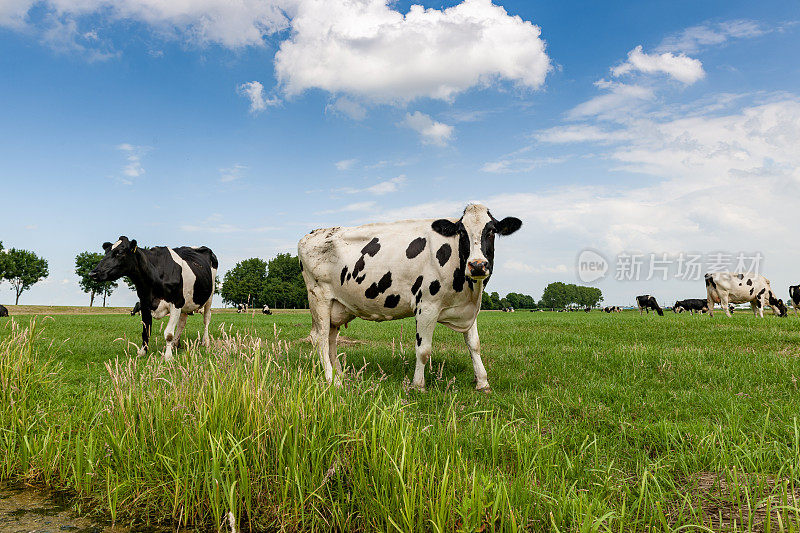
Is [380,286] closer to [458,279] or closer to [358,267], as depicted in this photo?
[358,267]

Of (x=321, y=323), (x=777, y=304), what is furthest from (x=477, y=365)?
(x=777, y=304)

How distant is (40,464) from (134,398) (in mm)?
1055

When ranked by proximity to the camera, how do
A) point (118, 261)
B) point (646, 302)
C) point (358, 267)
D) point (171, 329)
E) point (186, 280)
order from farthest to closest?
point (646, 302) < point (186, 280) < point (118, 261) < point (171, 329) < point (358, 267)

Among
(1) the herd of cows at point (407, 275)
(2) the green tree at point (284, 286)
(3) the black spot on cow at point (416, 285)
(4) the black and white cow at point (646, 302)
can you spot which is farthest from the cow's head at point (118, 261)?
(2) the green tree at point (284, 286)

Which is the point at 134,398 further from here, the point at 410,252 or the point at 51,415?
the point at 410,252

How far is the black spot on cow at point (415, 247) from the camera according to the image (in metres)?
8.38

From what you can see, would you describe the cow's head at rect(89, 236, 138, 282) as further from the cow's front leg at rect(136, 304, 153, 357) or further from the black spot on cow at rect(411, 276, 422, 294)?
the black spot on cow at rect(411, 276, 422, 294)

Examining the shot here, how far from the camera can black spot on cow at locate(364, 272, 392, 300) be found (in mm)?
8508

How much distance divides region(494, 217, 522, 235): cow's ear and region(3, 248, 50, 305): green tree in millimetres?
93792

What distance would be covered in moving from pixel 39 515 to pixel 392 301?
552 cm

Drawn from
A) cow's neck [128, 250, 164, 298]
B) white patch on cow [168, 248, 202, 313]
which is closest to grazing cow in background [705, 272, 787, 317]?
white patch on cow [168, 248, 202, 313]

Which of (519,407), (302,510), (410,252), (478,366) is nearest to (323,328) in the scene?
(410,252)

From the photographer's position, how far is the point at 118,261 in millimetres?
12406

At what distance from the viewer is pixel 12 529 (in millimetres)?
3752
